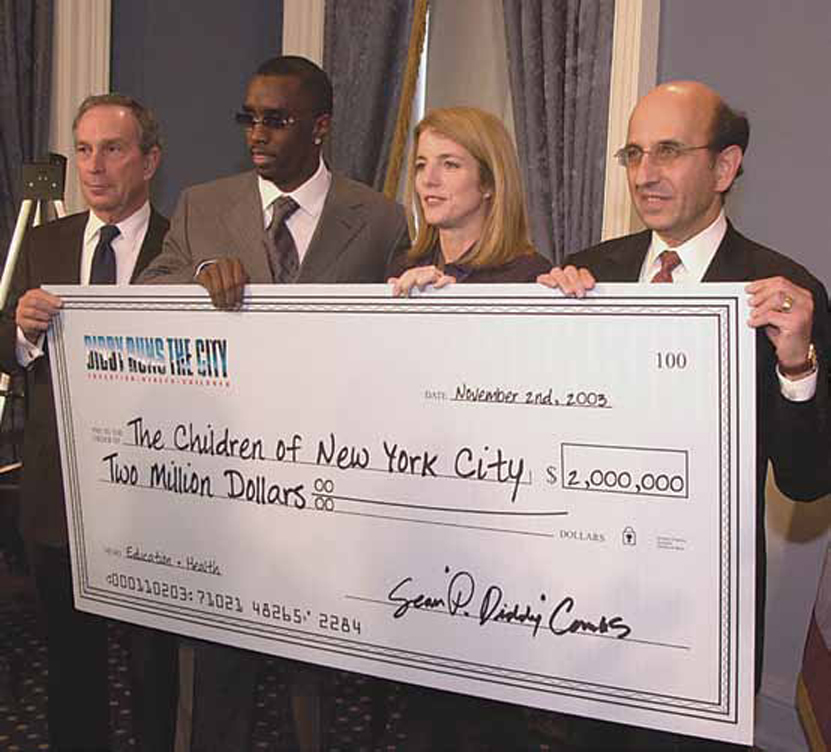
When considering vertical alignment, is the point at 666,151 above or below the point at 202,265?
above

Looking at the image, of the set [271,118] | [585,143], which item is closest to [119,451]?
[271,118]

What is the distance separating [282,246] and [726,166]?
952 millimetres

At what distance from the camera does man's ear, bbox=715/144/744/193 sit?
2109 millimetres

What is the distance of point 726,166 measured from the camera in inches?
83.4

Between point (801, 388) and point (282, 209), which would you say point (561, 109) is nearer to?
point (282, 209)

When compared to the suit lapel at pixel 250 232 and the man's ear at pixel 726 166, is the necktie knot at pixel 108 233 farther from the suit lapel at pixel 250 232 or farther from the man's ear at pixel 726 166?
the man's ear at pixel 726 166

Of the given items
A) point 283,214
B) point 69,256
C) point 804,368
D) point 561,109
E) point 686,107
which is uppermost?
point 561,109

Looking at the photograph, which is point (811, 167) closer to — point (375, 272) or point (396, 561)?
point (375, 272)

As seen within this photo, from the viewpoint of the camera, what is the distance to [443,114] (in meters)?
2.32

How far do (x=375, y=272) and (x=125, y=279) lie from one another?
0.65 meters

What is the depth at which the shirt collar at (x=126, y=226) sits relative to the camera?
9.08ft
